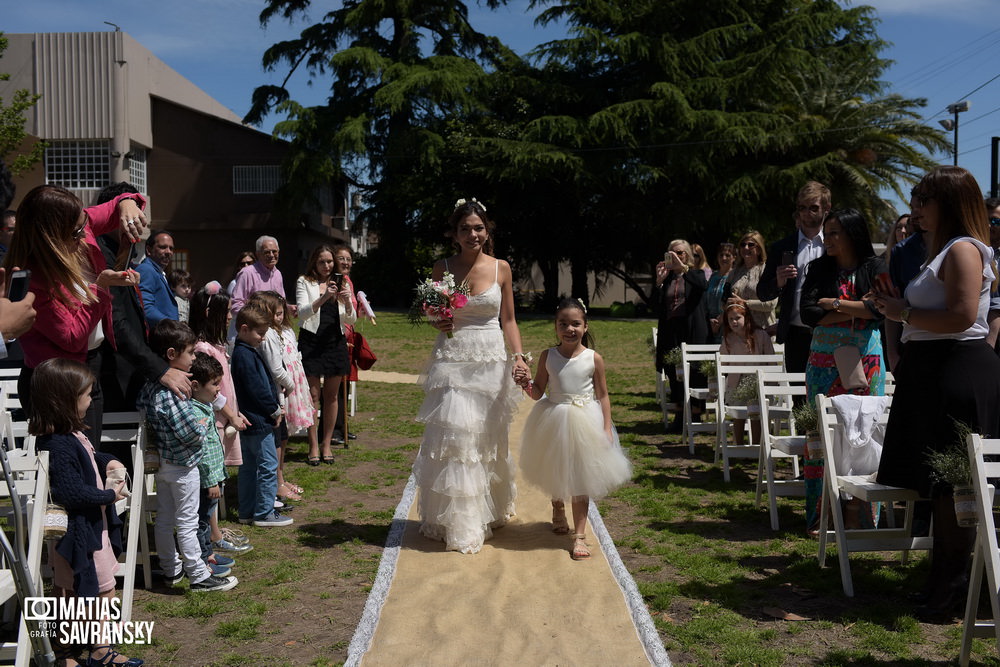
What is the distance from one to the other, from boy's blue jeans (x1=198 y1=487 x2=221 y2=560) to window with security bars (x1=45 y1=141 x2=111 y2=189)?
31.2 metres

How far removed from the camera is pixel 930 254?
4.73 m

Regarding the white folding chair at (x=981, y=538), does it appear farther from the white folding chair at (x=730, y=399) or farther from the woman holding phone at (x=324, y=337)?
the woman holding phone at (x=324, y=337)

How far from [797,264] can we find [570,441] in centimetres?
261

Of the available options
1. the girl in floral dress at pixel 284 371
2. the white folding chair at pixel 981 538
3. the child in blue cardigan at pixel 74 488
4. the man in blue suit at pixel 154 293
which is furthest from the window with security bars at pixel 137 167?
the white folding chair at pixel 981 538

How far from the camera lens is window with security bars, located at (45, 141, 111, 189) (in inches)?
1305

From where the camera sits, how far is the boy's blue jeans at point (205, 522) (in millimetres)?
5562

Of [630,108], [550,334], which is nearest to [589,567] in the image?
[550,334]

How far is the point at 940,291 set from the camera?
4.57 metres

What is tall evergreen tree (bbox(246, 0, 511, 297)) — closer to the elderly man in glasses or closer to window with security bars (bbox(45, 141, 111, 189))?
window with security bars (bbox(45, 141, 111, 189))

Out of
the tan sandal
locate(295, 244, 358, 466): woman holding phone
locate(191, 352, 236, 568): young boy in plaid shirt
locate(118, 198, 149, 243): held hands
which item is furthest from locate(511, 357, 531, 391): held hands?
locate(295, 244, 358, 466): woman holding phone

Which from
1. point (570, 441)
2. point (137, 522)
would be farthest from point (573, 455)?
point (137, 522)

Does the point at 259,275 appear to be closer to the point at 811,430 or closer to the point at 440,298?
the point at 440,298

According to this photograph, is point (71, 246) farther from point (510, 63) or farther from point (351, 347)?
point (510, 63)

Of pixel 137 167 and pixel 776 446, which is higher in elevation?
pixel 137 167
